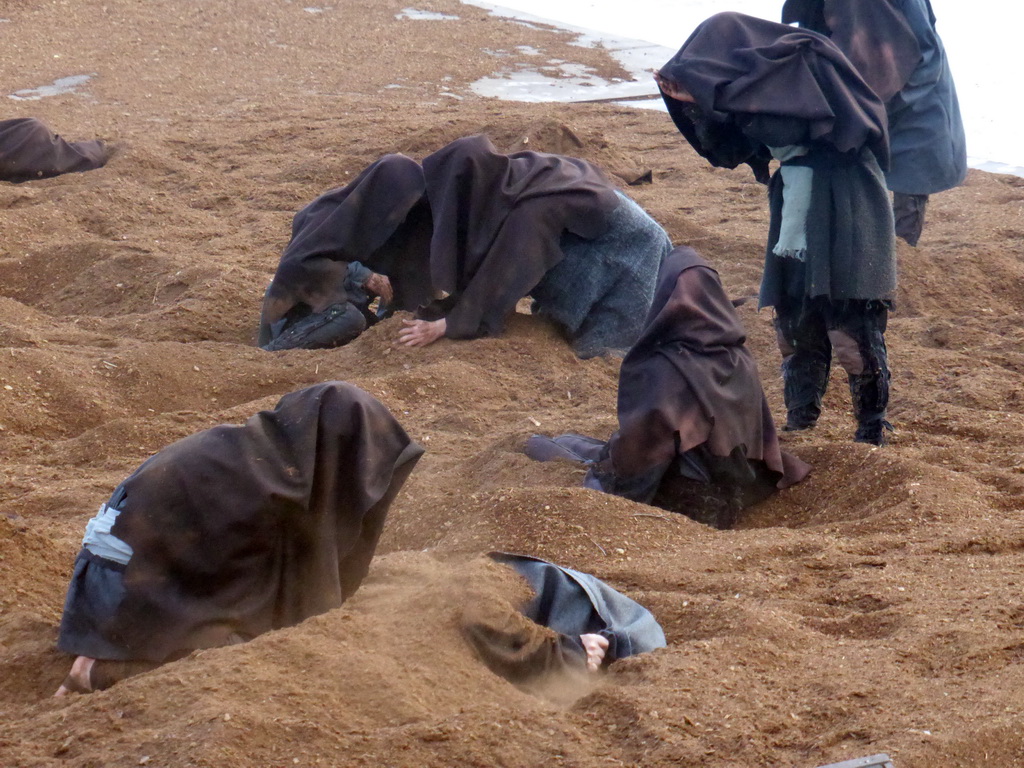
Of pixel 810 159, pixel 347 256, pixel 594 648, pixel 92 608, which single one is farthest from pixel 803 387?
pixel 92 608

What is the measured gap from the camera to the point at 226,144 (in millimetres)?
9000

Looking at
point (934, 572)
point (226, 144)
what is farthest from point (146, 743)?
point (226, 144)

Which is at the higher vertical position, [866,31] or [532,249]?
[866,31]

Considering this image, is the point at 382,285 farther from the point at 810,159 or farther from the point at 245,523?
the point at 245,523

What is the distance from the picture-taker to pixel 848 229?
408cm

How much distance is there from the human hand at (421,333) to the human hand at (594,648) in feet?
9.16

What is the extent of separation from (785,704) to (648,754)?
14.8 inches

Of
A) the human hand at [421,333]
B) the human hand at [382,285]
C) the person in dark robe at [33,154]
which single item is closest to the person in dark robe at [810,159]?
the human hand at [421,333]

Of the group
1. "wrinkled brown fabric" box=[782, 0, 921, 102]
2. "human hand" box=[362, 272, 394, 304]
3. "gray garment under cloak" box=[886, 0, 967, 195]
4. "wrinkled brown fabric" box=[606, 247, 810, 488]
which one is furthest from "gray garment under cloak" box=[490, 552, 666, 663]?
"gray garment under cloak" box=[886, 0, 967, 195]

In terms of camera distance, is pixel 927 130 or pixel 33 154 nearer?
pixel 927 130

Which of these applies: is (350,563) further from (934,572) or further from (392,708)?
(934,572)

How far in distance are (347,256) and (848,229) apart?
2.42m

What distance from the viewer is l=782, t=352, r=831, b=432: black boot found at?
446 centimetres

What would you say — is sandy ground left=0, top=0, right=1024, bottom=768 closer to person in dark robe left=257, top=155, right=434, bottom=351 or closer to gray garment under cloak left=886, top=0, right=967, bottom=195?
person in dark robe left=257, top=155, right=434, bottom=351
